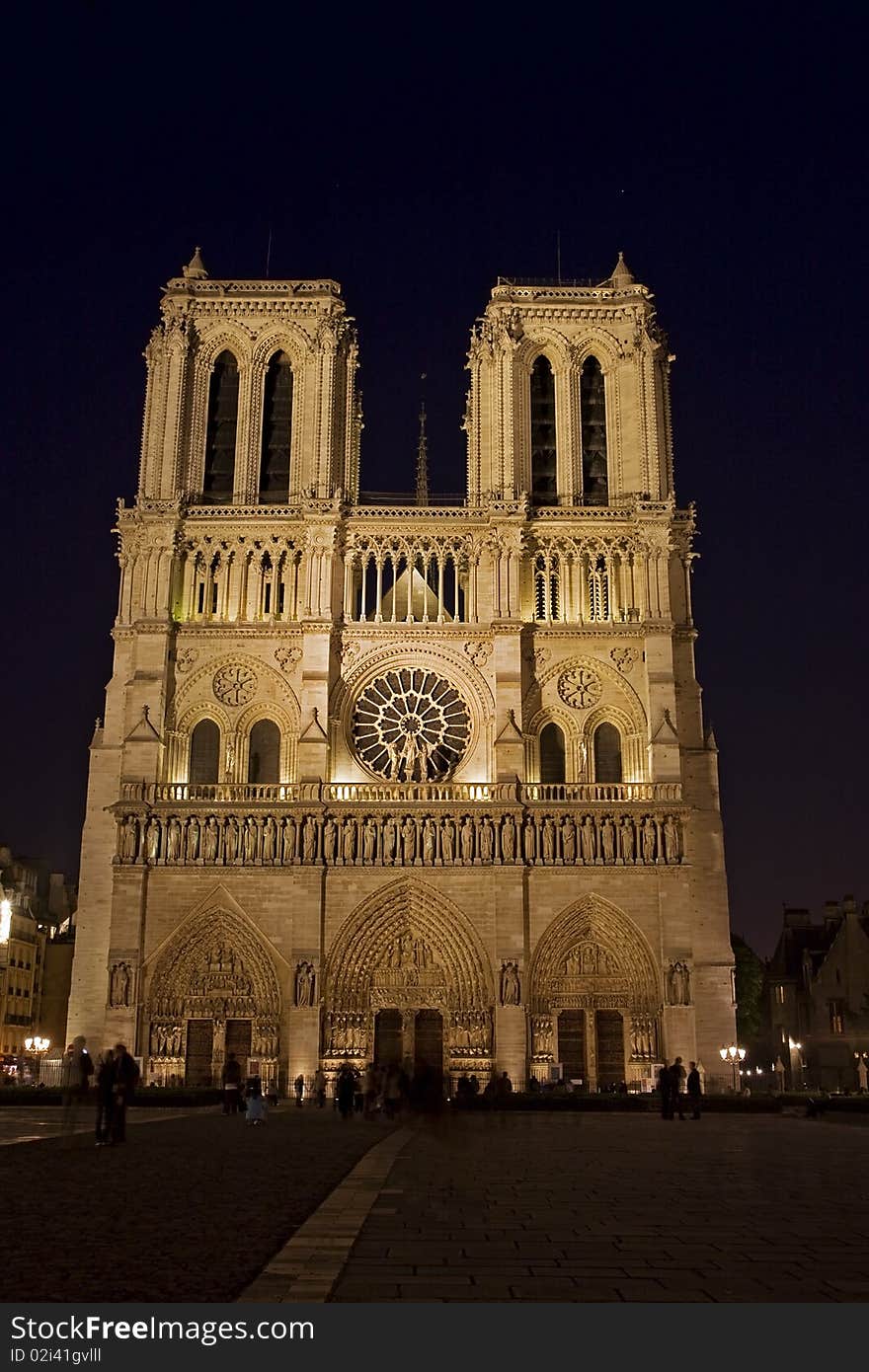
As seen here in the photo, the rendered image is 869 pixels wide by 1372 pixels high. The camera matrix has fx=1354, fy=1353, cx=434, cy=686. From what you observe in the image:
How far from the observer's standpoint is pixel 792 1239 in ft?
29.6

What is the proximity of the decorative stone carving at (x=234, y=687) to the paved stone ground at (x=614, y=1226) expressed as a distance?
28.4 metres

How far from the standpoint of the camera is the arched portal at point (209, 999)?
42.1 meters

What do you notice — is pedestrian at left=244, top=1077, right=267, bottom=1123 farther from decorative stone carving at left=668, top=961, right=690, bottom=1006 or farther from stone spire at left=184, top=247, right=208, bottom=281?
stone spire at left=184, top=247, right=208, bottom=281

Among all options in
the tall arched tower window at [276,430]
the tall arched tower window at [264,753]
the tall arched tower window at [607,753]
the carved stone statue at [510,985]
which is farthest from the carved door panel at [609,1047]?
the tall arched tower window at [276,430]

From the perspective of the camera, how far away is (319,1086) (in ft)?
133

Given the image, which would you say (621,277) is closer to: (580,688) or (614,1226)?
(580,688)

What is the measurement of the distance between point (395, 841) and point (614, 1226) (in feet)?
110

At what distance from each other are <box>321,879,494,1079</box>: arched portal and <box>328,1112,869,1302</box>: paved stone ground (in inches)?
928

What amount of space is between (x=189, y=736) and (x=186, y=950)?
24.4ft

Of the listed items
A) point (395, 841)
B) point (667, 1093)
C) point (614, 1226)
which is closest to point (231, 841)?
point (395, 841)

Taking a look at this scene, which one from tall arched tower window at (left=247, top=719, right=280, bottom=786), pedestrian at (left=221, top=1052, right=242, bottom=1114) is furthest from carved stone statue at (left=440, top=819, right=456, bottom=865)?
pedestrian at (left=221, top=1052, right=242, bottom=1114)

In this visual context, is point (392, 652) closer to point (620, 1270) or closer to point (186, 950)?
point (186, 950)

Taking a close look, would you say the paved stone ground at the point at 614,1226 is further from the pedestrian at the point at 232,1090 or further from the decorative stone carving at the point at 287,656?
the decorative stone carving at the point at 287,656

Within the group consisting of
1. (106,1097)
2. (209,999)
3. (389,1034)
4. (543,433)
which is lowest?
(106,1097)
